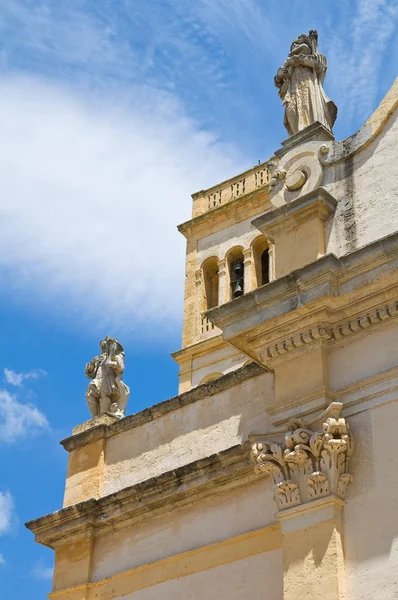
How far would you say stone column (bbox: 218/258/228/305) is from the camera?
139 ft

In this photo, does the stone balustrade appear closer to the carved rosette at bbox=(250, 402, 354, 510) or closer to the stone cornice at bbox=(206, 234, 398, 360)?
the stone cornice at bbox=(206, 234, 398, 360)

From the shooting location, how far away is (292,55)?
14.7 meters

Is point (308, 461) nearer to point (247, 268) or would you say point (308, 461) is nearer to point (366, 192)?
point (366, 192)

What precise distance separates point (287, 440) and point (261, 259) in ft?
102

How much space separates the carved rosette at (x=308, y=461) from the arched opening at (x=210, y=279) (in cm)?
3148

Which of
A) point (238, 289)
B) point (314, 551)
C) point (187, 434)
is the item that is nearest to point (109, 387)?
point (187, 434)

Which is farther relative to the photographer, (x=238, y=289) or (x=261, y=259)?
(x=261, y=259)

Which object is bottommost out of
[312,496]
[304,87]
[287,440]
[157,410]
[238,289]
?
[312,496]

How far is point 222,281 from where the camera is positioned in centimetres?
4278

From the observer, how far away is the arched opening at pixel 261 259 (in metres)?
42.1

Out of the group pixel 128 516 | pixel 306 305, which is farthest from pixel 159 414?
pixel 306 305

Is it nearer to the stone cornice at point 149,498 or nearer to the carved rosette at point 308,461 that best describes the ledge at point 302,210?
the carved rosette at point 308,461

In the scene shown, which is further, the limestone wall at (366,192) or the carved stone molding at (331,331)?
the limestone wall at (366,192)

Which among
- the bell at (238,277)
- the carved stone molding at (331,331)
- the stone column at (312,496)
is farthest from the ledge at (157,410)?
the bell at (238,277)
